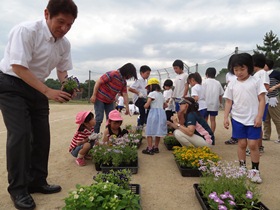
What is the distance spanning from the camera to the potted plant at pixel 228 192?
236 centimetres

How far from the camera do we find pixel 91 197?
2.02 m

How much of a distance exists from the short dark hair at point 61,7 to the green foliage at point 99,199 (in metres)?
1.64

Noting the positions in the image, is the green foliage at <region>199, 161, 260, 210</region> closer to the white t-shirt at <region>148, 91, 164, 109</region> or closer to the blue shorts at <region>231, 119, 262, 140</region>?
the blue shorts at <region>231, 119, 262, 140</region>

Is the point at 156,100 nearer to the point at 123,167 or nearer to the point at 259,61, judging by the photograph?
the point at 123,167

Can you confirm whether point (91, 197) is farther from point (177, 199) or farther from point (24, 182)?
point (177, 199)

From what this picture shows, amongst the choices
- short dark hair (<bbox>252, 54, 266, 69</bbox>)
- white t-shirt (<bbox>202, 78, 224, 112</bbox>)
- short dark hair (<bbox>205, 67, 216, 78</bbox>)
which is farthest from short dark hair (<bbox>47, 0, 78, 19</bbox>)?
short dark hair (<bbox>205, 67, 216, 78</bbox>)

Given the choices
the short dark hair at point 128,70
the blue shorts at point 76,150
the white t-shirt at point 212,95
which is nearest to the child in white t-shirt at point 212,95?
the white t-shirt at point 212,95

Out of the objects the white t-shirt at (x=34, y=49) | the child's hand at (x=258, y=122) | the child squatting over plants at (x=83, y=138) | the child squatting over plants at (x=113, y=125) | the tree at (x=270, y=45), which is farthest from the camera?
the tree at (x=270, y=45)

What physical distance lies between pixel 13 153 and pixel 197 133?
3267mm

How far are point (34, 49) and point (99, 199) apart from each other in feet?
5.15

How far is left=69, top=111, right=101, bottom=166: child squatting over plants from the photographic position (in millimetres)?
4121

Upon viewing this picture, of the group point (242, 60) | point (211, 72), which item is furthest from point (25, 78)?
point (211, 72)

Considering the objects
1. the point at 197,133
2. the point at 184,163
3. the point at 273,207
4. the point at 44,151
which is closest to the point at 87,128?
the point at 44,151

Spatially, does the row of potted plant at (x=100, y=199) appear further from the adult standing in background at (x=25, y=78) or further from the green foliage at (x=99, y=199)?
the adult standing in background at (x=25, y=78)
